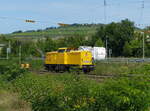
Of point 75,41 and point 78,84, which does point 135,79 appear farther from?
point 75,41

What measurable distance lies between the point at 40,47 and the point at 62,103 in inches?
2871

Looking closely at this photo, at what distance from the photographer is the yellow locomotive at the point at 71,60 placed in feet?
111

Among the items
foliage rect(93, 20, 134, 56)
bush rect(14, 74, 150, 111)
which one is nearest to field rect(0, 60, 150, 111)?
bush rect(14, 74, 150, 111)

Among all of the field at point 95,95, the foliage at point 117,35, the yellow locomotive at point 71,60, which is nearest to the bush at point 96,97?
the field at point 95,95

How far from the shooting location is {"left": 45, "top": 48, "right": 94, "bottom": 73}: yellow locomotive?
111 ft

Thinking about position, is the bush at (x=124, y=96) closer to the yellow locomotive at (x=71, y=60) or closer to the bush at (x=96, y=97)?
the bush at (x=96, y=97)

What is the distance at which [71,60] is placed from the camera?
34.7 meters

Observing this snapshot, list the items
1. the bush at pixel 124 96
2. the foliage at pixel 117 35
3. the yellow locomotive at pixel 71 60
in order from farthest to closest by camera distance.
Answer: the foliage at pixel 117 35 < the yellow locomotive at pixel 71 60 < the bush at pixel 124 96

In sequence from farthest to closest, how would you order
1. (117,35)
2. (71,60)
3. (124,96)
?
(117,35)
(71,60)
(124,96)

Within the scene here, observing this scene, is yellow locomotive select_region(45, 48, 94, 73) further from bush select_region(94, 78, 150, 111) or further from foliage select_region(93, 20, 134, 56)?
foliage select_region(93, 20, 134, 56)

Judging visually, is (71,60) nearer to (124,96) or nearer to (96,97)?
(96,97)

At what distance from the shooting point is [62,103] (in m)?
7.50

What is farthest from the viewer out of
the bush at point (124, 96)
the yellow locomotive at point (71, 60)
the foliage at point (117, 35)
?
the foliage at point (117, 35)

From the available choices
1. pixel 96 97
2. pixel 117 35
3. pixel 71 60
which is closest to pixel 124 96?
pixel 96 97
